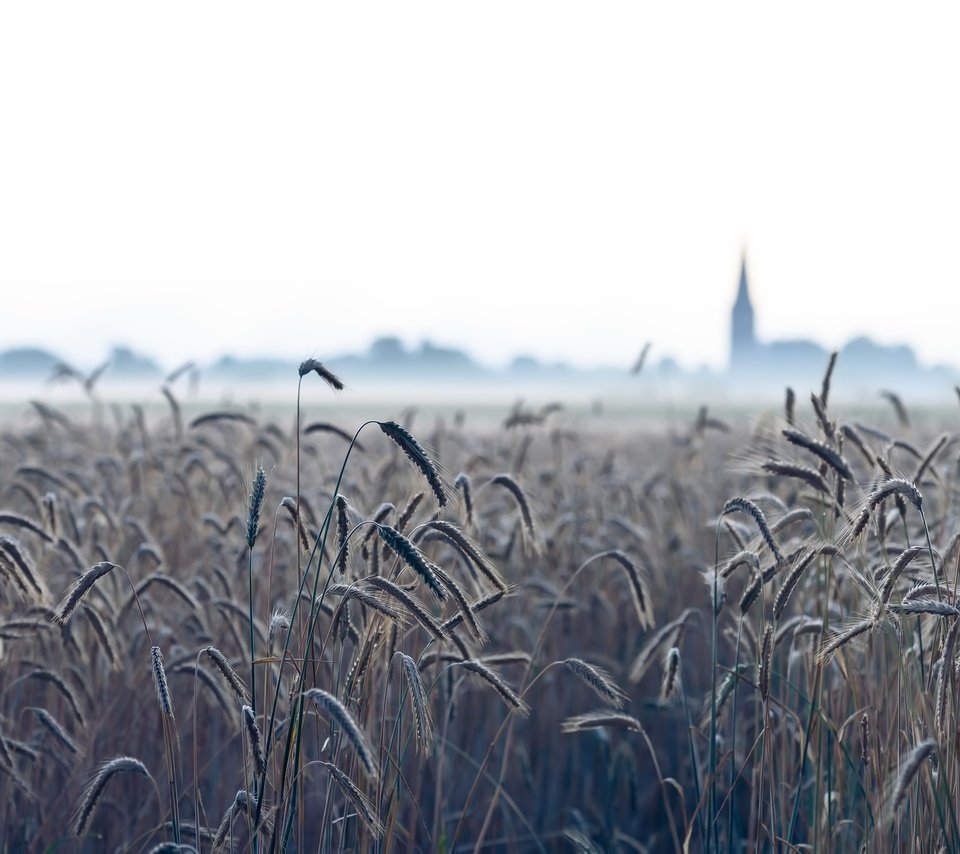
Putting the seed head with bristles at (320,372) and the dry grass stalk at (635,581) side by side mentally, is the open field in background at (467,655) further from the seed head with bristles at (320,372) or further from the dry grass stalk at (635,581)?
the seed head with bristles at (320,372)

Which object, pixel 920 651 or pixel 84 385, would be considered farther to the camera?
pixel 84 385

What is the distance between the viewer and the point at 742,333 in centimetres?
13188

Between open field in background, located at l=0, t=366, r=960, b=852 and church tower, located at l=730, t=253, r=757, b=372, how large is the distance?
11078cm

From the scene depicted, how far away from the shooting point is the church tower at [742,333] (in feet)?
389

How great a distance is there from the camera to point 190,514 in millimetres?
6148

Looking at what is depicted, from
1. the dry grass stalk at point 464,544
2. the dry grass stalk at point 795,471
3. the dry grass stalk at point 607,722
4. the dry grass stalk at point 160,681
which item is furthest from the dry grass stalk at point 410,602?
the dry grass stalk at point 795,471

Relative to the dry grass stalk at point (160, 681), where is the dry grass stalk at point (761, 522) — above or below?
above

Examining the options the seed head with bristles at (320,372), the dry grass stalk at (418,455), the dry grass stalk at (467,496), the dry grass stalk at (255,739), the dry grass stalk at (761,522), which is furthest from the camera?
the dry grass stalk at (467,496)

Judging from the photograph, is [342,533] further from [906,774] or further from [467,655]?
[906,774]

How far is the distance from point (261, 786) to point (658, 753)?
3.48 m

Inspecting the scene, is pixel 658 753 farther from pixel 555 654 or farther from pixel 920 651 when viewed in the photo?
pixel 920 651

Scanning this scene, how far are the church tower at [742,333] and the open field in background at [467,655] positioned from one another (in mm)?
110776

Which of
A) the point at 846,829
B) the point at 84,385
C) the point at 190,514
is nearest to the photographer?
the point at 846,829

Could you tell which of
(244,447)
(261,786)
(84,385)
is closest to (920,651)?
(261,786)
